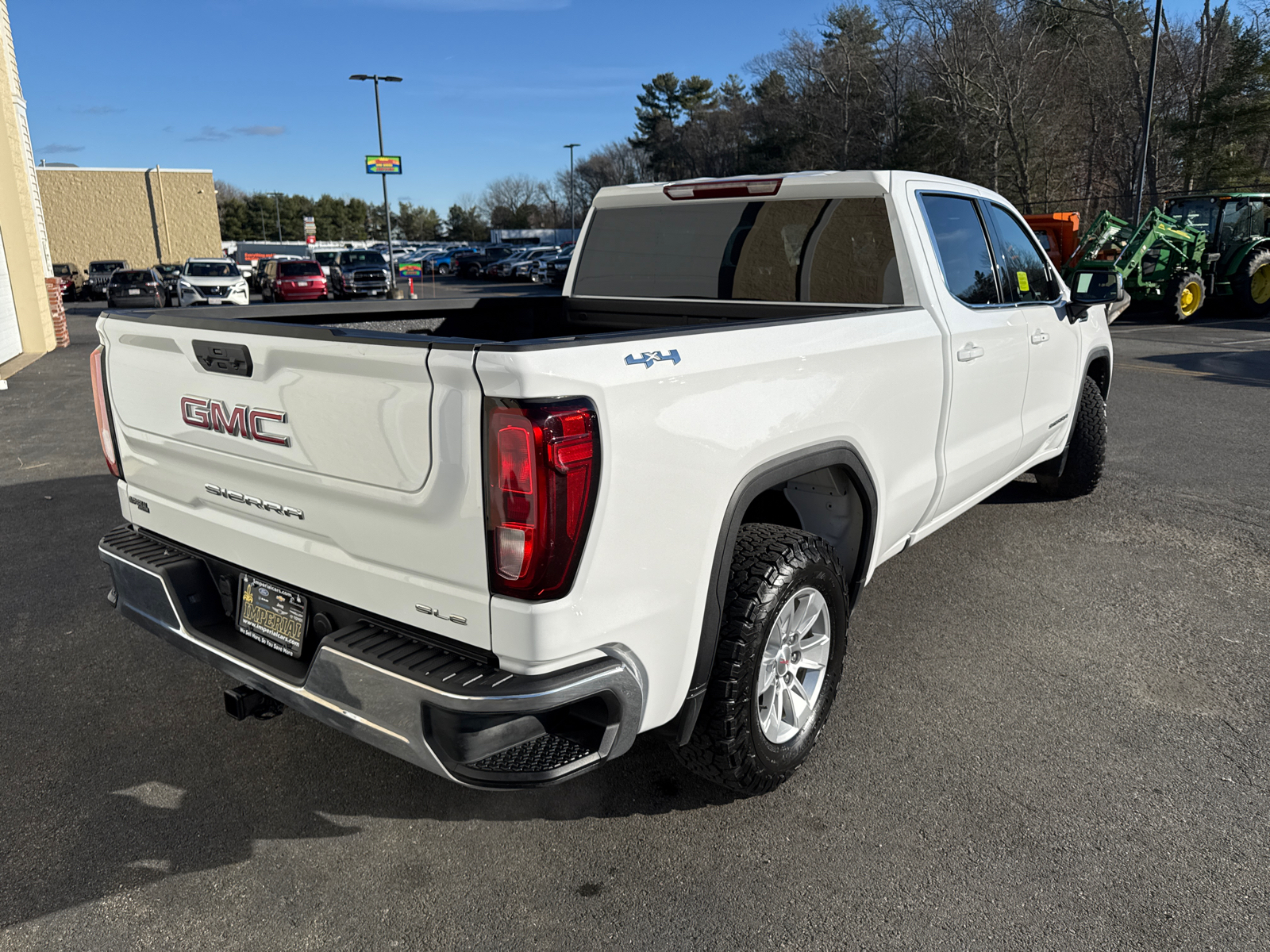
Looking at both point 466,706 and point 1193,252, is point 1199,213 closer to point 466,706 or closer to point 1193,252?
point 1193,252

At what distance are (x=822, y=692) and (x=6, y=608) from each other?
4072 millimetres

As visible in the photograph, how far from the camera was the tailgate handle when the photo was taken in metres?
2.50

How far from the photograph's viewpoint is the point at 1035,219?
68.9 feet

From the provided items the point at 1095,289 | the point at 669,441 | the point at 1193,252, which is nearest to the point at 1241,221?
the point at 1193,252

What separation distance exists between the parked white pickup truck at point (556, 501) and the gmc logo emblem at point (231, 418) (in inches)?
0.4

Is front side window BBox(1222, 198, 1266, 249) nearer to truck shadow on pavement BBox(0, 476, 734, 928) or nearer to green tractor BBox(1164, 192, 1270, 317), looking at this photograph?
green tractor BBox(1164, 192, 1270, 317)

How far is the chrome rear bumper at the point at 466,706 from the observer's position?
211 centimetres

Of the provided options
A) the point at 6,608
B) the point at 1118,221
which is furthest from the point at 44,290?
the point at 1118,221

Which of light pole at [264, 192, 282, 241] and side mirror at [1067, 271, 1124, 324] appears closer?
side mirror at [1067, 271, 1124, 324]

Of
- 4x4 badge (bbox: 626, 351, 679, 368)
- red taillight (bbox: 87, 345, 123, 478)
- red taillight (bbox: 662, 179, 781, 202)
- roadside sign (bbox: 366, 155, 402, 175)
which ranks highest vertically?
roadside sign (bbox: 366, 155, 402, 175)

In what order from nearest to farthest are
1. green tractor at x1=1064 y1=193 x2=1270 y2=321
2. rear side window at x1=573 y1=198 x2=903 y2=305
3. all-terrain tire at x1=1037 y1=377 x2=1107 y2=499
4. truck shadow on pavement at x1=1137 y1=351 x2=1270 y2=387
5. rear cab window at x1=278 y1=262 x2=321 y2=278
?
1. rear side window at x1=573 y1=198 x2=903 y2=305
2. all-terrain tire at x1=1037 y1=377 x2=1107 y2=499
3. truck shadow on pavement at x1=1137 y1=351 x2=1270 y2=387
4. green tractor at x1=1064 y1=193 x2=1270 y2=321
5. rear cab window at x1=278 y1=262 x2=321 y2=278

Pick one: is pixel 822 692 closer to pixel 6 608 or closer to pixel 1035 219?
pixel 6 608

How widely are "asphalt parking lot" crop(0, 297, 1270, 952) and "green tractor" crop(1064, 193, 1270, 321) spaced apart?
15.0 meters

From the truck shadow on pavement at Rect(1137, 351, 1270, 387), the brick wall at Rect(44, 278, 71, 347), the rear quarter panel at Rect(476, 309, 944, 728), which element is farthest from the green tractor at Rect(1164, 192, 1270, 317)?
the brick wall at Rect(44, 278, 71, 347)
